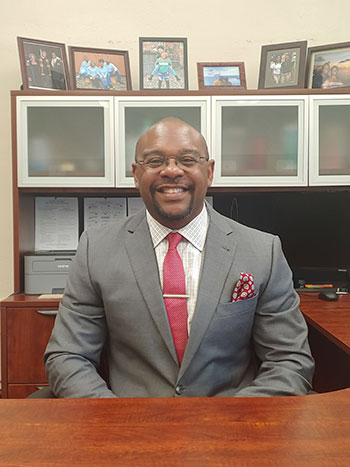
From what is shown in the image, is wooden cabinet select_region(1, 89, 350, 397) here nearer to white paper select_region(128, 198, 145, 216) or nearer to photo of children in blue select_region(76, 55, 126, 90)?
photo of children in blue select_region(76, 55, 126, 90)

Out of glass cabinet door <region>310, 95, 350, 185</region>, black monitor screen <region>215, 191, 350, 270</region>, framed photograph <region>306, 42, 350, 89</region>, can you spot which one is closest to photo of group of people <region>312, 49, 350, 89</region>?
framed photograph <region>306, 42, 350, 89</region>

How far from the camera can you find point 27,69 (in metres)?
2.25

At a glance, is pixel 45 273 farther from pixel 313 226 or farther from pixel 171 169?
pixel 313 226

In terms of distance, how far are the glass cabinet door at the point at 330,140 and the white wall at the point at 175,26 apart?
0.53m

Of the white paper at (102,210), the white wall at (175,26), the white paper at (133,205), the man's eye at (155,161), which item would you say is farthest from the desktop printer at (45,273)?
the man's eye at (155,161)

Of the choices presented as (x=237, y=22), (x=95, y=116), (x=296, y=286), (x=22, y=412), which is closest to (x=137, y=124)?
(x=95, y=116)

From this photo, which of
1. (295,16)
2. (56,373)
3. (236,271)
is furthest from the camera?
(295,16)

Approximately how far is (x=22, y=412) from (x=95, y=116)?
1744 millimetres

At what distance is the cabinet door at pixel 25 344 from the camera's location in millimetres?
2074

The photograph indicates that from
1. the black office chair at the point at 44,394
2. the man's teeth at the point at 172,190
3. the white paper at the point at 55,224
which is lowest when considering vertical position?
the black office chair at the point at 44,394

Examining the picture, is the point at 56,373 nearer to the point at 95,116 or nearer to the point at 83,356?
the point at 83,356

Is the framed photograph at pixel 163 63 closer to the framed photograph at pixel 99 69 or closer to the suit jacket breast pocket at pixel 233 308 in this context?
the framed photograph at pixel 99 69

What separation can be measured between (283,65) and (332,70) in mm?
248

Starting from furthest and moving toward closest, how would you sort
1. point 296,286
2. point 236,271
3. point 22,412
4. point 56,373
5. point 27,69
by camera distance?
point 296,286, point 27,69, point 236,271, point 56,373, point 22,412
